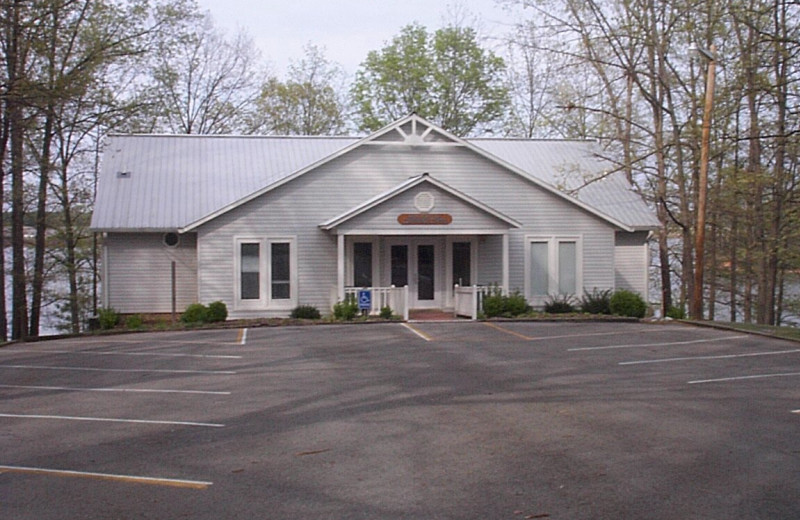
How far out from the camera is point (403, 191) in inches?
1012

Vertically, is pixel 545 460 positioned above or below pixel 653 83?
below

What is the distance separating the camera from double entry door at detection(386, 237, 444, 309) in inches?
1096

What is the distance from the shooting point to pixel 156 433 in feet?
32.9

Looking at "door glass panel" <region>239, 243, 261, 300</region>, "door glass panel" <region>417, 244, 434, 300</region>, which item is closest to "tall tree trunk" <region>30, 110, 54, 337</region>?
"door glass panel" <region>239, 243, 261, 300</region>

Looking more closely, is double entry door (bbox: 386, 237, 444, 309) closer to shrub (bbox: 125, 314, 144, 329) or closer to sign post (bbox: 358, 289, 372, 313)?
sign post (bbox: 358, 289, 372, 313)

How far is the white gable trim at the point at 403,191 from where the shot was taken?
83.4 ft

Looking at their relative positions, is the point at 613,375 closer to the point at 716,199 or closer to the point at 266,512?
the point at 266,512

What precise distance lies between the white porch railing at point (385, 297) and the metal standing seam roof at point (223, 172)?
14.2 ft

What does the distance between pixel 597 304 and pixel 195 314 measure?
12127mm

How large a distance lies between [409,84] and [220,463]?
44.2m

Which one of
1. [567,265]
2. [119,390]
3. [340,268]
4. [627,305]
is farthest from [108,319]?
[627,305]

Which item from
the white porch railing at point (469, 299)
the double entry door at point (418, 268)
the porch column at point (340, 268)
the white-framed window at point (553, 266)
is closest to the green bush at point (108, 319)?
the porch column at point (340, 268)

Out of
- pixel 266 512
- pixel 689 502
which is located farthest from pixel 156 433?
pixel 689 502

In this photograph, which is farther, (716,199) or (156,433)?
(716,199)
